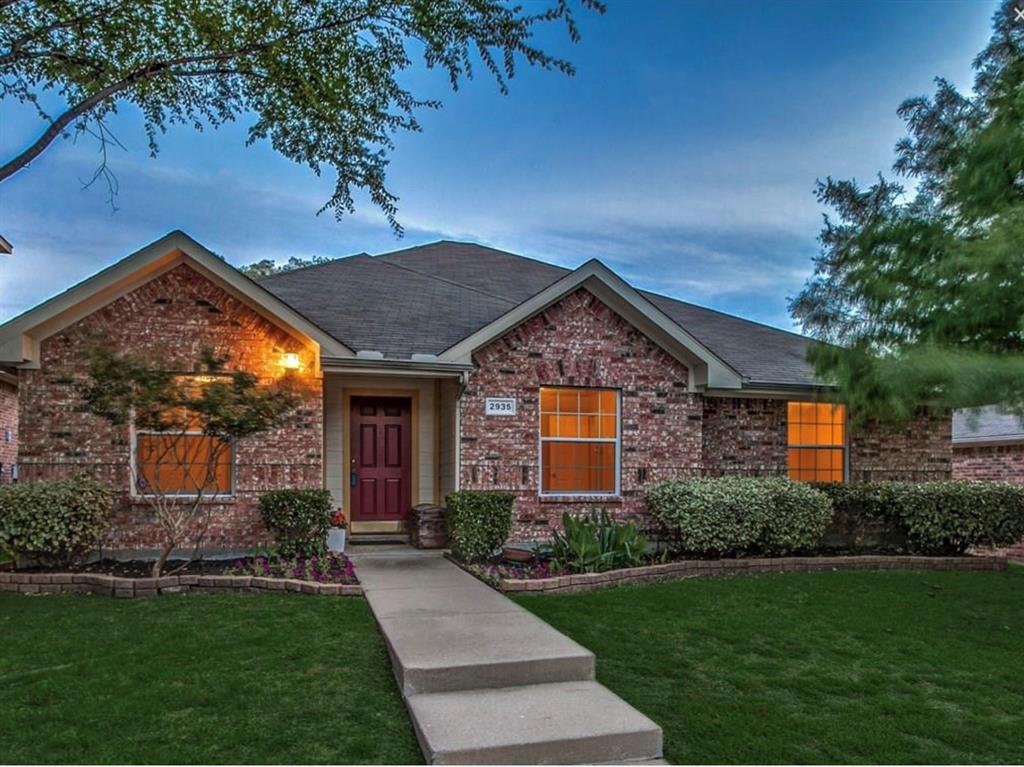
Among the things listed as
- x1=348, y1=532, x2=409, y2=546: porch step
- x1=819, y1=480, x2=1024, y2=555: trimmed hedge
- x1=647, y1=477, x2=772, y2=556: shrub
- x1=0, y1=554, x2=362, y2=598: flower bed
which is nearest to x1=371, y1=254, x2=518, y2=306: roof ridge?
x1=348, y1=532, x2=409, y2=546: porch step

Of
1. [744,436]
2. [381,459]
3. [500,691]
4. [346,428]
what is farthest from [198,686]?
[744,436]

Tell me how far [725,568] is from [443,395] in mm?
4783

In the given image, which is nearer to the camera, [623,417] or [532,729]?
[532,729]

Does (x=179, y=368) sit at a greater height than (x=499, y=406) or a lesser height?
greater

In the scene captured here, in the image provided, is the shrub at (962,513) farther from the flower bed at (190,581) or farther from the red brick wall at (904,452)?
the flower bed at (190,581)

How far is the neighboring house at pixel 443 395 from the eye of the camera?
932 centimetres

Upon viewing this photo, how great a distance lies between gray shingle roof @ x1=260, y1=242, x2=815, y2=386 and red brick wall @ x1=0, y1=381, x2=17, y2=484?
7852 mm

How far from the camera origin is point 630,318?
1109 cm

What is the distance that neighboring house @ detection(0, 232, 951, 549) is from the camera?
9.32 meters

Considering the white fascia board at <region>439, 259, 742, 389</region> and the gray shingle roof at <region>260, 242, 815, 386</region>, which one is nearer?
the white fascia board at <region>439, 259, 742, 389</region>

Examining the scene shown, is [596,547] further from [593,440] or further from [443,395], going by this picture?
[443,395]

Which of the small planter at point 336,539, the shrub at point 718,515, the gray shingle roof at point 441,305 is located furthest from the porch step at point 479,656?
the gray shingle roof at point 441,305

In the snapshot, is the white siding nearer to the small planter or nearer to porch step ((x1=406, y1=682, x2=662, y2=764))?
the small planter

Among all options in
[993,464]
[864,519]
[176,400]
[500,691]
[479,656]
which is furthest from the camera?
[993,464]
